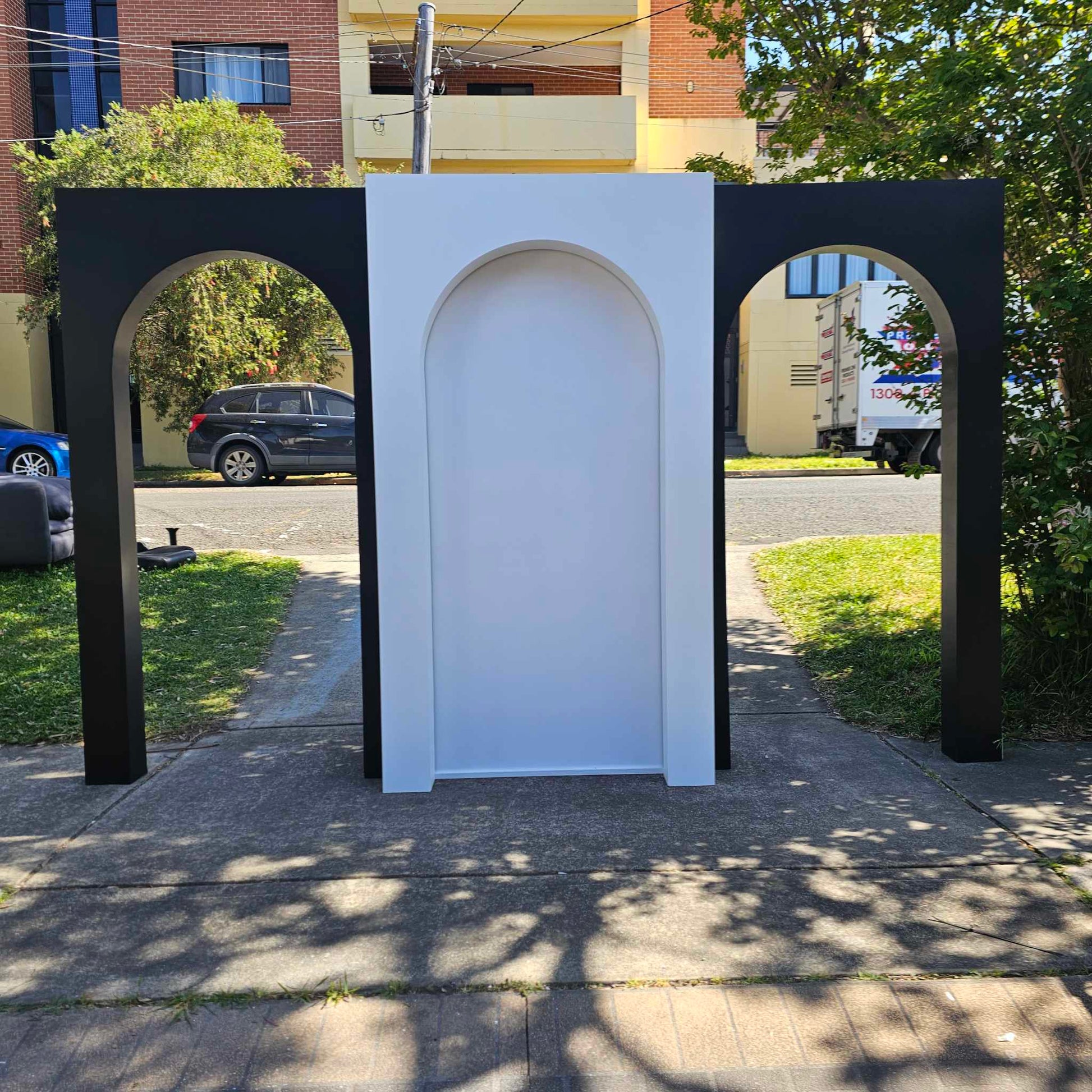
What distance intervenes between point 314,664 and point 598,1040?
484cm

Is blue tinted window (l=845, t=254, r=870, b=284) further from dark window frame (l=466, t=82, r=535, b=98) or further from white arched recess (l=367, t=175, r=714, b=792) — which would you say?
white arched recess (l=367, t=175, r=714, b=792)

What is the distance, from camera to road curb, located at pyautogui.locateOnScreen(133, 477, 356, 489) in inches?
694

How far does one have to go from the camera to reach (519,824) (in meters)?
4.30

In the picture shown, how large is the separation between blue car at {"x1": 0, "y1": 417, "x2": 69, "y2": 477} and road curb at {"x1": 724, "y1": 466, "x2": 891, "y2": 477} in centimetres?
1095

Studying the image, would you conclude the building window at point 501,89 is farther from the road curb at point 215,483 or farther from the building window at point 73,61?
the road curb at point 215,483

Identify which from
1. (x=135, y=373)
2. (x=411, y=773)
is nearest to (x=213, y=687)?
(x=411, y=773)

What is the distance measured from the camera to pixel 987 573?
16.3ft

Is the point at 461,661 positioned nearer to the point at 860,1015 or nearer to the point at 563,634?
the point at 563,634

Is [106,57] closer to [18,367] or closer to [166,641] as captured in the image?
[18,367]

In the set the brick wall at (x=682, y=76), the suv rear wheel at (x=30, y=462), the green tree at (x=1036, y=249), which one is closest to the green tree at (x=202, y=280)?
the suv rear wheel at (x=30, y=462)

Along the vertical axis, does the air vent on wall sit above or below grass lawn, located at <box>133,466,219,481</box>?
above

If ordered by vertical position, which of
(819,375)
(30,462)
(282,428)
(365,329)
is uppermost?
(819,375)

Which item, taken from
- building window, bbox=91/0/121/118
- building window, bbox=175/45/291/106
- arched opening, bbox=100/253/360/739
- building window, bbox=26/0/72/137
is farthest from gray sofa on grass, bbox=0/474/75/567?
building window, bbox=26/0/72/137

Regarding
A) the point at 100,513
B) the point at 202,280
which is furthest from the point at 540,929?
the point at 202,280
